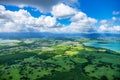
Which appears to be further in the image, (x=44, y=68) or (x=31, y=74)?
(x=44, y=68)

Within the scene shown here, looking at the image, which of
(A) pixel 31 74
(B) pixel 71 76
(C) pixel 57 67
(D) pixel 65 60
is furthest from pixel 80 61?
(A) pixel 31 74

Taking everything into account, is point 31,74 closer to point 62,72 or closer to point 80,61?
point 62,72

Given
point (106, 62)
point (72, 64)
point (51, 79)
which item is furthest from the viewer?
point (106, 62)

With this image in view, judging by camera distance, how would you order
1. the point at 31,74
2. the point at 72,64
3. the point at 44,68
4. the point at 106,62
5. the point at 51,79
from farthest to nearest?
the point at 106,62
the point at 72,64
the point at 44,68
the point at 31,74
the point at 51,79

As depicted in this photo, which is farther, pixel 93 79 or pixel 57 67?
pixel 57 67

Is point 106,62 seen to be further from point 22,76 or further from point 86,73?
point 22,76

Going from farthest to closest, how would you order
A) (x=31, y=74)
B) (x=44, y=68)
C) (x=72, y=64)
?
(x=72, y=64)
(x=44, y=68)
(x=31, y=74)

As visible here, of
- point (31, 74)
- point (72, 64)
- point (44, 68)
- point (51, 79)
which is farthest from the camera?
point (72, 64)

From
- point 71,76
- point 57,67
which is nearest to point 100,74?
point 71,76

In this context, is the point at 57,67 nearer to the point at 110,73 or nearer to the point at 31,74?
the point at 31,74
